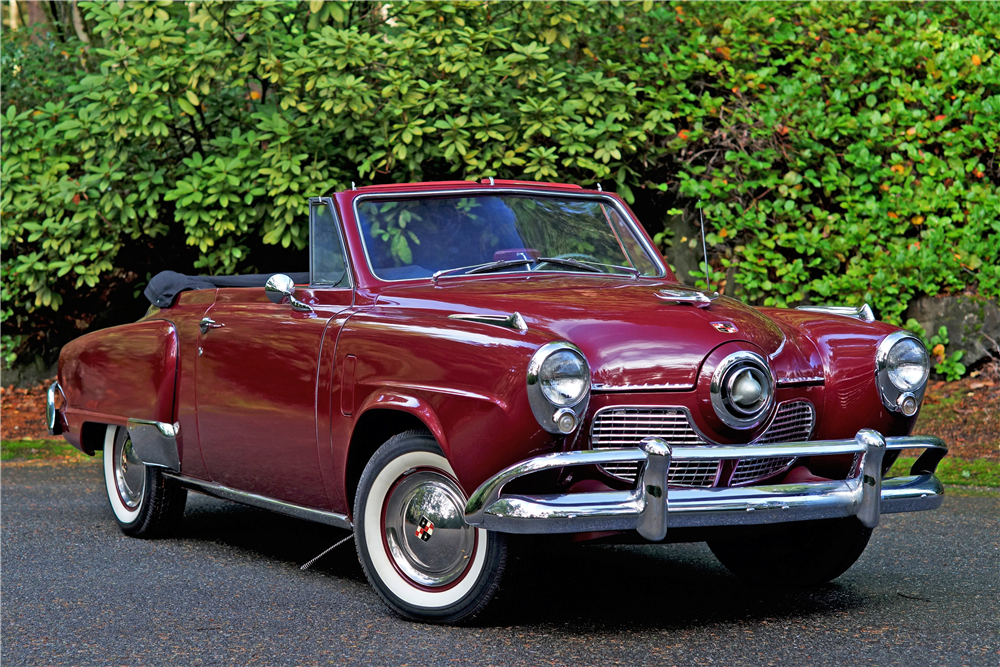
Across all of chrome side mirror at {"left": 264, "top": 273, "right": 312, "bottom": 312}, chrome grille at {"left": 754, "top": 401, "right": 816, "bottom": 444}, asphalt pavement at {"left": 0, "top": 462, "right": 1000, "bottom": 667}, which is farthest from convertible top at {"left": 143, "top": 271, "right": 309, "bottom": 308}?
chrome grille at {"left": 754, "top": 401, "right": 816, "bottom": 444}

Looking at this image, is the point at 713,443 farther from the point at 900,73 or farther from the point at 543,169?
the point at 900,73

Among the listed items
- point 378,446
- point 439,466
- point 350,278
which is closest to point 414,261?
point 350,278

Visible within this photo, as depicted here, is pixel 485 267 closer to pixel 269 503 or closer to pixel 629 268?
pixel 629 268

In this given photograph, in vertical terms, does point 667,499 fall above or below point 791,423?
below

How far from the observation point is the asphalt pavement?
3844 mm

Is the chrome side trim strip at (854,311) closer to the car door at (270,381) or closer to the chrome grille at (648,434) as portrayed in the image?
the chrome grille at (648,434)

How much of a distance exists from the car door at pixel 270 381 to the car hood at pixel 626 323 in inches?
16.3

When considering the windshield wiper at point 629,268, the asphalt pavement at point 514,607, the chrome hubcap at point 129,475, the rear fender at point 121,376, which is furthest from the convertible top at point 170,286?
the windshield wiper at point 629,268

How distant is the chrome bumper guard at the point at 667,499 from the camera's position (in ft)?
11.9

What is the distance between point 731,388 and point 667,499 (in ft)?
1.65

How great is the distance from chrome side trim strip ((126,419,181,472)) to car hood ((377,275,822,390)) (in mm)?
1603

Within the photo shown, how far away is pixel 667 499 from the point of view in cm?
367

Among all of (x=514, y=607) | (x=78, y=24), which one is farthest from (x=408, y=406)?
(x=78, y=24)

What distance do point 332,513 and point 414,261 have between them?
3.66 feet
